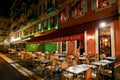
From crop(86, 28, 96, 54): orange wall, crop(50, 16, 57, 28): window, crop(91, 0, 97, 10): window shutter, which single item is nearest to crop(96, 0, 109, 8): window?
crop(91, 0, 97, 10): window shutter

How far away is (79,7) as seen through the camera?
15648 millimetres

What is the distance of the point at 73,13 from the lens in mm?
16453

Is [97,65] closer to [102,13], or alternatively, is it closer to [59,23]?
[102,13]

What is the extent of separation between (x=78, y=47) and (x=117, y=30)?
655 centimetres

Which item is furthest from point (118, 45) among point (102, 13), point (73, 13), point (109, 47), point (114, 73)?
point (73, 13)

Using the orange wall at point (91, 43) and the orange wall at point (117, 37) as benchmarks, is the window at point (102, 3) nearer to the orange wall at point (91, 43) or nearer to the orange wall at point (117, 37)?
the orange wall at point (117, 37)

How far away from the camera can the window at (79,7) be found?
14.6 meters

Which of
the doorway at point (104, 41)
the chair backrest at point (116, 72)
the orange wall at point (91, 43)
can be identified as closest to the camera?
the chair backrest at point (116, 72)

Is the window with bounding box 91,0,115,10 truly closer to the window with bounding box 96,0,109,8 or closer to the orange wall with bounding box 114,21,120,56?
the window with bounding box 96,0,109,8

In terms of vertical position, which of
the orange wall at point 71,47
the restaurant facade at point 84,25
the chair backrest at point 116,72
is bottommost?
the chair backrest at point 116,72

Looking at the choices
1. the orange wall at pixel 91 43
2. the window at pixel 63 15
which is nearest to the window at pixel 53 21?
the window at pixel 63 15

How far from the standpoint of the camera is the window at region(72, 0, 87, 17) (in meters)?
14.6

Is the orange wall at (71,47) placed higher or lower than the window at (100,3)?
lower

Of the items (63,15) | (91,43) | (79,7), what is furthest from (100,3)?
(63,15)
